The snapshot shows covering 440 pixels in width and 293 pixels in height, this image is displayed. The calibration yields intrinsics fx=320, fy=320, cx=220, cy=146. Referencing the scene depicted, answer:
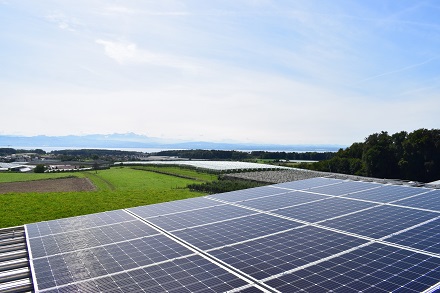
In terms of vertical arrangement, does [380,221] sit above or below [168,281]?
above

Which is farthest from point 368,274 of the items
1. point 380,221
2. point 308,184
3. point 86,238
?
point 308,184

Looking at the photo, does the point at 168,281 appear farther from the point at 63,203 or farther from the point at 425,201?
the point at 63,203

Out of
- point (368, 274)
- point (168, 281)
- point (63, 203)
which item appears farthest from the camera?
point (63, 203)

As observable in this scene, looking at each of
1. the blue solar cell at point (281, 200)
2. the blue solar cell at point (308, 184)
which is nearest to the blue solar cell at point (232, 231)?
the blue solar cell at point (281, 200)

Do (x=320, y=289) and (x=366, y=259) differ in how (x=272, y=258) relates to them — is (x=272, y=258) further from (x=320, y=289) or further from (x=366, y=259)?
(x=366, y=259)

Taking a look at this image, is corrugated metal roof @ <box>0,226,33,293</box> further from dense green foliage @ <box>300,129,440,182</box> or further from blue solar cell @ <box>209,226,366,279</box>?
dense green foliage @ <box>300,129,440,182</box>

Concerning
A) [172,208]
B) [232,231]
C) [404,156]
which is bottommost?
[172,208]

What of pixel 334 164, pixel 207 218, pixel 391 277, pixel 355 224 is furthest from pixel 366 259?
pixel 334 164
